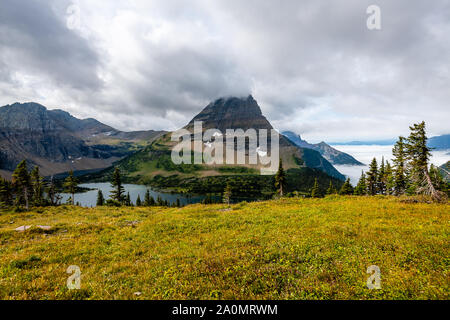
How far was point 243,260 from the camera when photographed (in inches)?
345

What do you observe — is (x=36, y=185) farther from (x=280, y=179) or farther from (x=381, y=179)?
(x=381, y=179)

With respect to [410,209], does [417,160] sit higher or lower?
higher

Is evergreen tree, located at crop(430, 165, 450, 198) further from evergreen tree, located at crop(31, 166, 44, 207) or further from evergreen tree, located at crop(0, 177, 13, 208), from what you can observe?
evergreen tree, located at crop(0, 177, 13, 208)

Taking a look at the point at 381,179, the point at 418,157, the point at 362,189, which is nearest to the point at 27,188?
the point at 418,157

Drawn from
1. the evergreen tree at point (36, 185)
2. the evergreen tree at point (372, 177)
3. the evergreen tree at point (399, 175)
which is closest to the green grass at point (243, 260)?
the evergreen tree at point (399, 175)

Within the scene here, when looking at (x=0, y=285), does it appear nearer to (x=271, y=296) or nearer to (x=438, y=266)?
(x=271, y=296)

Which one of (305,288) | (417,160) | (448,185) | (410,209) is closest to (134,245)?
(305,288)

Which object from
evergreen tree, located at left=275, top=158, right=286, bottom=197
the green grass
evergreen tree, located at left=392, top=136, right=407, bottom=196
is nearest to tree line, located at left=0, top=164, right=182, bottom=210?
evergreen tree, located at left=275, top=158, right=286, bottom=197

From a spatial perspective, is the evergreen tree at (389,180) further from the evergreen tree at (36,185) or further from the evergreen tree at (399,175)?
the evergreen tree at (36,185)

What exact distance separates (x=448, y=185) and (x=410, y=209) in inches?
2198

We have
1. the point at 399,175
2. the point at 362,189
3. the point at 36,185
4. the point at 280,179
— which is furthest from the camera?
the point at 36,185

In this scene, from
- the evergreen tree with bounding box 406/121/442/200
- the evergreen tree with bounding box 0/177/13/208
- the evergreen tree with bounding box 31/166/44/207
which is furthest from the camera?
the evergreen tree with bounding box 31/166/44/207

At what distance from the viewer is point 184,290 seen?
6645 millimetres

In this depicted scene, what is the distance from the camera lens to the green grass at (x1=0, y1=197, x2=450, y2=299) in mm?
6500
